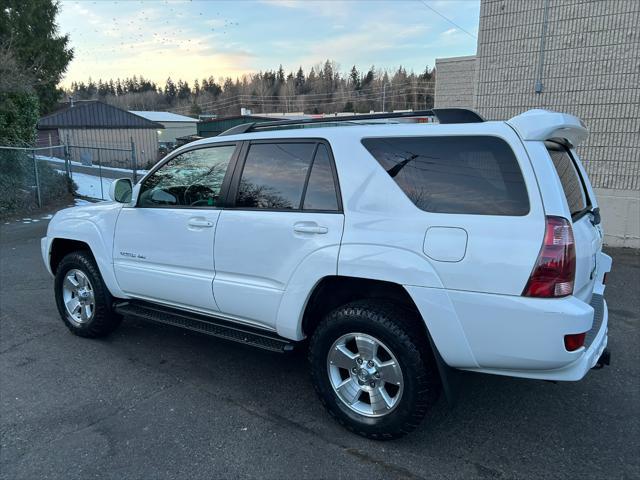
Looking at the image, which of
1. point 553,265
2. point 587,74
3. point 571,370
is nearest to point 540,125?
point 553,265

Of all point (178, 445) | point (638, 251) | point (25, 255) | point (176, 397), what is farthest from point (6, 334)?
point (638, 251)

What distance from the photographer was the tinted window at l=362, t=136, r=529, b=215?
257 cm

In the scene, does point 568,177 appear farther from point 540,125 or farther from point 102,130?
point 102,130

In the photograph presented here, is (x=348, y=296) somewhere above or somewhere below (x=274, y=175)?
below

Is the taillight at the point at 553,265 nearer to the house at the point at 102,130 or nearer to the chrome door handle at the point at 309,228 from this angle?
the chrome door handle at the point at 309,228

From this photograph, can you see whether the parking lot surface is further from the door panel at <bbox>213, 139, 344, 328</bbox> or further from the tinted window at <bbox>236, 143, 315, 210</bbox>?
the tinted window at <bbox>236, 143, 315, 210</bbox>

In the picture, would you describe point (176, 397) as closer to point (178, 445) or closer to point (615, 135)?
point (178, 445)

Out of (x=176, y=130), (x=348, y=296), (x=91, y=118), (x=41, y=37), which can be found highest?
(x=41, y=37)

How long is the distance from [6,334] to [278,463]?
3472mm

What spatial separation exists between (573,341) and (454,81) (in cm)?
1305

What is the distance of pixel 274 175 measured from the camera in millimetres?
3436

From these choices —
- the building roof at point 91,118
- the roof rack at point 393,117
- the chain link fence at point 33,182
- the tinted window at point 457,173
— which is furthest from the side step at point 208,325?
the building roof at point 91,118

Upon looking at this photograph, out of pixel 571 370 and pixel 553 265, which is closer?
pixel 553 265

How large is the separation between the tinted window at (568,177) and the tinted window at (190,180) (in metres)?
2.24
